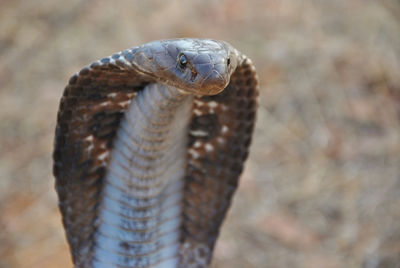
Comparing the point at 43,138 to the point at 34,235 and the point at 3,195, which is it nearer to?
the point at 3,195

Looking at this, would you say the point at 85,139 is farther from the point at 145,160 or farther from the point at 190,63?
the point at 190,63

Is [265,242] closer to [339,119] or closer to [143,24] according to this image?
[339,119]

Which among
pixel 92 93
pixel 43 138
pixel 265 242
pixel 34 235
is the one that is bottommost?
pixel 265 242

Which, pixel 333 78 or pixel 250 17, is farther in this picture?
pixel 250 17

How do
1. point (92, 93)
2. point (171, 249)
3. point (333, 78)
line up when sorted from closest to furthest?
point (92, 93) < point (171, 249) < point (333, 78)

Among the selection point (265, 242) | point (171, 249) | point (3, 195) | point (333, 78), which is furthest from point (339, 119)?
point (171, 249)

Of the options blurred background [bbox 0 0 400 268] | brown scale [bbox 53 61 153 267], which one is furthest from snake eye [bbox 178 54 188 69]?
blurred background [bbox 0 0 400 268]

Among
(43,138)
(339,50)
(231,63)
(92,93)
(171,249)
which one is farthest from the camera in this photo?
(339,50)

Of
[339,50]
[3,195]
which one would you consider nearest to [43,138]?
[3,195]

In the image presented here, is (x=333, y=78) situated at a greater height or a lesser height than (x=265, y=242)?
greater
